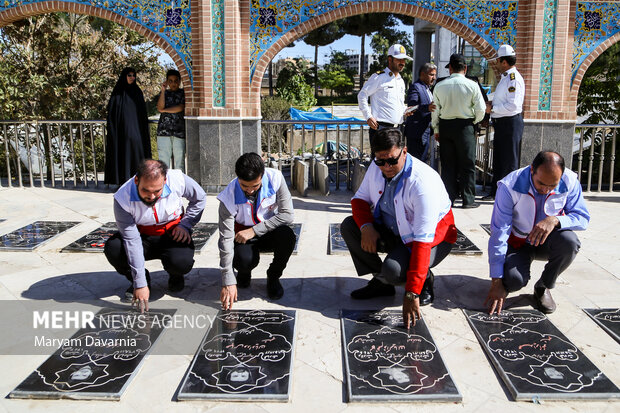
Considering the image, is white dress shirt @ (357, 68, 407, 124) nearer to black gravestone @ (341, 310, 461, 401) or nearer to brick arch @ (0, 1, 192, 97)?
brick arch @ (0, 1, 192, 97)

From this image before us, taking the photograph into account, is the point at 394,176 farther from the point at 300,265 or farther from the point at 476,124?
Answer: the point at 476,124

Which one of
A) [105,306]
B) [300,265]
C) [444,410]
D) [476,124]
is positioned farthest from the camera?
→ [476,124]

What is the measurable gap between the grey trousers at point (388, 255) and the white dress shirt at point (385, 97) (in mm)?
3112

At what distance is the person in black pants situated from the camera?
12.0 feet

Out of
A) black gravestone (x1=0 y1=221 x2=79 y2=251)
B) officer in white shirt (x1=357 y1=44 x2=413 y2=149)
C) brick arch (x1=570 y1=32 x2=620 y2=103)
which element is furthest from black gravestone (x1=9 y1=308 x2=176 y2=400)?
brick arch (x1=570 y1=32 x2=620 y2=103)

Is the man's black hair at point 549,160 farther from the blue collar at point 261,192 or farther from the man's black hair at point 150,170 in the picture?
the man's black hair at point 150,170

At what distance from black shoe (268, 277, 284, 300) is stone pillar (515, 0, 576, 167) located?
16.1 ft

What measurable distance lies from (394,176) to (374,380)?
4.17ft

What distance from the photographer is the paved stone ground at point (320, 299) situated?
276 centimetres

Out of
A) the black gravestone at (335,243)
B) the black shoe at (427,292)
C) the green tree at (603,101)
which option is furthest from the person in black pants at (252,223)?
the green tree at (603,101)

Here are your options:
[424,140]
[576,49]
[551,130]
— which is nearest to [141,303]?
[424,140]

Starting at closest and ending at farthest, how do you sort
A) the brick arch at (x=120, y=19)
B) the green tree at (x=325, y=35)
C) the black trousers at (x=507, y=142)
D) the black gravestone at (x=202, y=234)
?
the black gravestone at (x=202, y=234) < the black trousers at (x=507, y=142) < the brick arch at (x=120, y=19) < the green tree at (x=325, y=35)

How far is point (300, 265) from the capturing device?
4.84m

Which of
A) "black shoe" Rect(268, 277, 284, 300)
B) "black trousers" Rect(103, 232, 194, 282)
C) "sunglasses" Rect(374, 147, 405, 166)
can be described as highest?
"sunglasses" Rect(374, 147, 405, 166)
